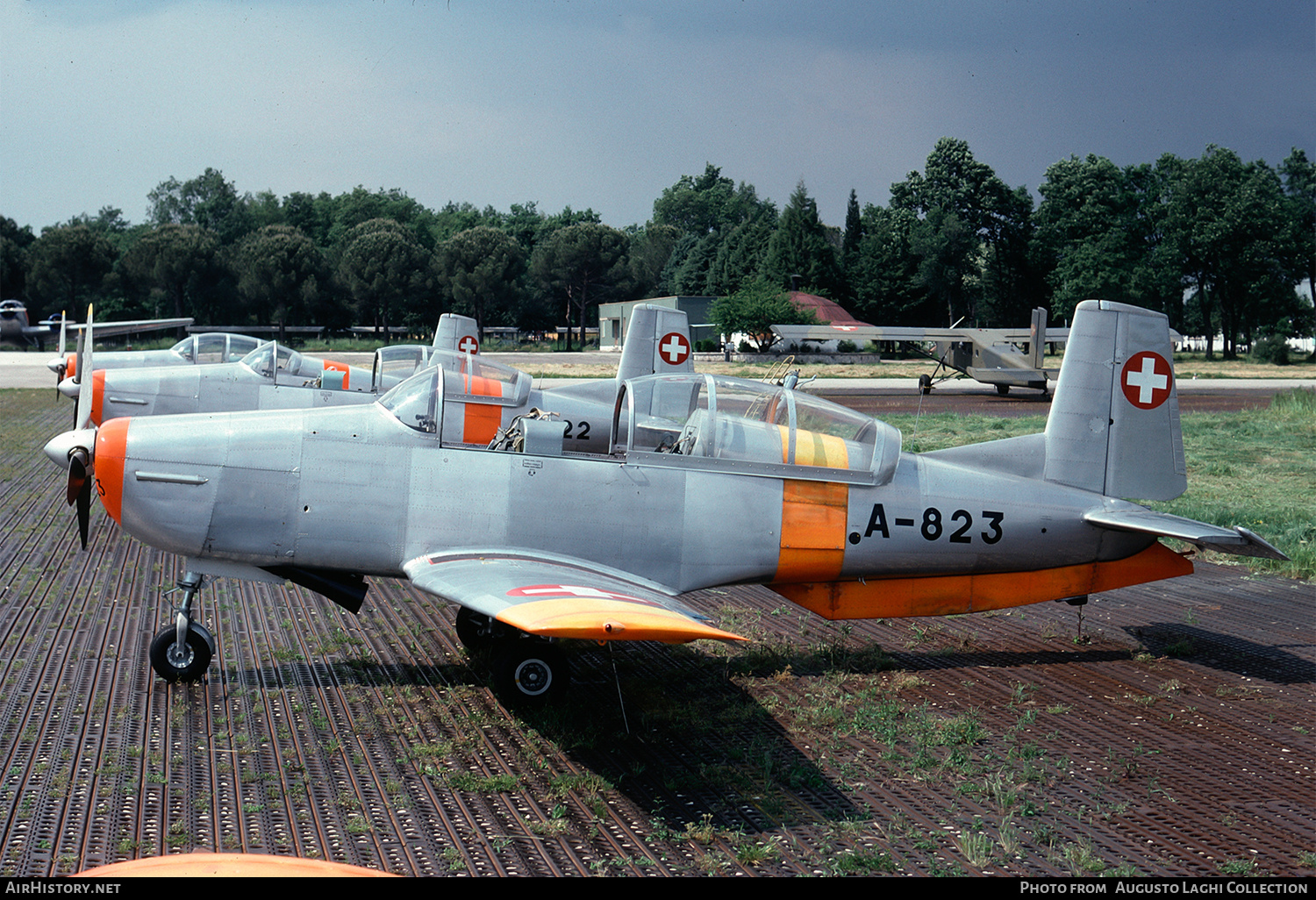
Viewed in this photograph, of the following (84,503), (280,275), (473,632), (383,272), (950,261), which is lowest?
(473,632)

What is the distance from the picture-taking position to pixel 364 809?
4.35 metres

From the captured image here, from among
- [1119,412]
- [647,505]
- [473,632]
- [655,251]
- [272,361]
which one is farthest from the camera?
[655,251]

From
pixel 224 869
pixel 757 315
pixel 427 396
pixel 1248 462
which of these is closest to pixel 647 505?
pixel 427 396

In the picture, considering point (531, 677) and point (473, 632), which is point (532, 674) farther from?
point (473, 632)

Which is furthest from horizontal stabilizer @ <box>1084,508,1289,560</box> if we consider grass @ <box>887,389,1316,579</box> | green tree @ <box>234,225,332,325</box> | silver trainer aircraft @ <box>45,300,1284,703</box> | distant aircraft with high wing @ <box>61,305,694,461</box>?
green tree @ <box>234,225,332,325</box>

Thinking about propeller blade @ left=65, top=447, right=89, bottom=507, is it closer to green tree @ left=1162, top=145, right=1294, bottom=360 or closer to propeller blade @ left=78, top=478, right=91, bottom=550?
propeller blade @ left=78, top=478, right=91, bottom=550

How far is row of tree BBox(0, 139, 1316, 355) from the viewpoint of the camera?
230ft

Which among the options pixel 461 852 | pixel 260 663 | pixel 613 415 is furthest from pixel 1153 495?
pixel 260 663

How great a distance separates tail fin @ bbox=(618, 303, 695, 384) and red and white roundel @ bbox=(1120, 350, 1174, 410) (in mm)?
7665

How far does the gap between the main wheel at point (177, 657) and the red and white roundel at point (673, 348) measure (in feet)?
30.2

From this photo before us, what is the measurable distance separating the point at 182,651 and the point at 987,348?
108ft

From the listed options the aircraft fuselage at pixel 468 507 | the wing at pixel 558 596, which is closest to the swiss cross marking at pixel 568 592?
the wing at pixel 558 596

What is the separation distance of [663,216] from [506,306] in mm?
63038

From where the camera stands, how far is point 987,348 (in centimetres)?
3509
